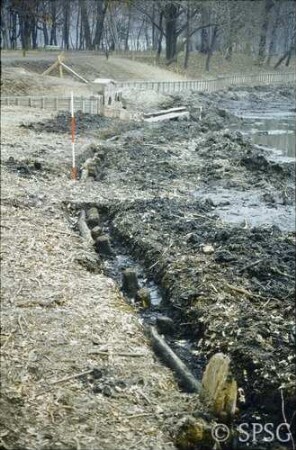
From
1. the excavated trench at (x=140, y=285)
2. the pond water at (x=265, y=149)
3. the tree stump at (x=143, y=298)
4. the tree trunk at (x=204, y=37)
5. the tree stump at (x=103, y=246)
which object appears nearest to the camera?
the excavated trench at (x=140, y=285)

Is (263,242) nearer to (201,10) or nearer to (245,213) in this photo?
(245,213)

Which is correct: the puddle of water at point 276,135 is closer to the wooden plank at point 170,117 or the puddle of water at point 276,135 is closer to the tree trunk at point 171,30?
the wooden plank at point 170,117

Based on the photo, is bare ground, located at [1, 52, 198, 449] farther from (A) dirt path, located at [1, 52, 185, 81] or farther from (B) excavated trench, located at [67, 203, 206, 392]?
(A) dirt path, located at [1, 52, 185, 81]

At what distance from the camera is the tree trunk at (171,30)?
34.5 meters

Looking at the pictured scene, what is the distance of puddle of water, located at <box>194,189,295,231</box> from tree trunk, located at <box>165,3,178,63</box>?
71.8 ft

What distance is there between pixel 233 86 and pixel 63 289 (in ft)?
138

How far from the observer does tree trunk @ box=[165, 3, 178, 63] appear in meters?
34.5

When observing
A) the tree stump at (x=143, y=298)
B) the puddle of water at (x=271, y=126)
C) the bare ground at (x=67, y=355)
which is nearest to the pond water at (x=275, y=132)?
the puddle of water at (x=271, y=126)

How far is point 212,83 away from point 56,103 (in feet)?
75.8

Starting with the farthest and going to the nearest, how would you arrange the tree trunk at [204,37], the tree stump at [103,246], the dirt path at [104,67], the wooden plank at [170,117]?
the tree trunk at [204,37] → the dirt path at [104,67] → the wooden plank at [170,117] → the tree stump at [103,246]

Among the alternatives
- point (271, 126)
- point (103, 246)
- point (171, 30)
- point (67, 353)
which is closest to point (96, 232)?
point (103, 246)

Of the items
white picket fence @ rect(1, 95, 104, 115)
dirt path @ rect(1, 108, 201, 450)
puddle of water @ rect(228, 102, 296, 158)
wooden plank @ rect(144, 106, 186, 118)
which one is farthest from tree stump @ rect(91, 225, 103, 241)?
wooden plank @ rect(144, 106, 186, 118)

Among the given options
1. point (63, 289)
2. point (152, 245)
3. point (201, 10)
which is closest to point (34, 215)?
point (152, 245)

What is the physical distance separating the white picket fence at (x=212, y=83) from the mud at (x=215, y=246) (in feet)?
50.4
